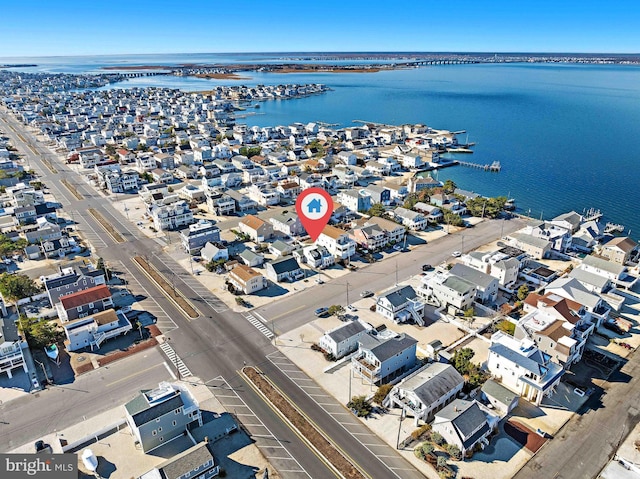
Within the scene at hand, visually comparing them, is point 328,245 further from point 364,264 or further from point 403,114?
point 403,114

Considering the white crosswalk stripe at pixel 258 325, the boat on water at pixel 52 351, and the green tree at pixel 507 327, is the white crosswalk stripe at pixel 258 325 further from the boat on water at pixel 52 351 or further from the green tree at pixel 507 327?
the green tree at pixel 507 327

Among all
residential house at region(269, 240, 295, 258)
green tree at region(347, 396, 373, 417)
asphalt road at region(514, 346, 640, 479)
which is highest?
residential house at region(269, 240, 295, 258)

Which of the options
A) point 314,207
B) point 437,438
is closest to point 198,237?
point 314,207

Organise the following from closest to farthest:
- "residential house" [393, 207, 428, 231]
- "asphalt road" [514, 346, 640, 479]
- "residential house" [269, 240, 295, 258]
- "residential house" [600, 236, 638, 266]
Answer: "asphalt road" [514, 346, 640, 479], "residential house" [600, 236, 638, 266], "residential house" [269, 240, 295, 258], "residential house" [393, 207, 428, 231]

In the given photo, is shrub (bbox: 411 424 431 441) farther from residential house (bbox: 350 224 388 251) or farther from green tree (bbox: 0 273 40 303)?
green tree (bbox: 0 273 40 303)

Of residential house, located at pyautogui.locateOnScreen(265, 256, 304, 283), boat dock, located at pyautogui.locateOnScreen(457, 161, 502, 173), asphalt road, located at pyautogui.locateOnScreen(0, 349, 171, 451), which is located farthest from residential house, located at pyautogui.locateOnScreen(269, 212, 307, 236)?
boat dock, located at pyautogui.locateOnScreen(457, 161, 502, 173)

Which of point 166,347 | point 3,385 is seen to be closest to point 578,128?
point 166,347
